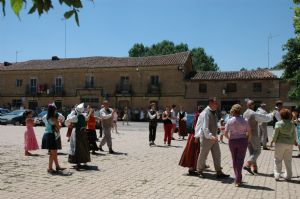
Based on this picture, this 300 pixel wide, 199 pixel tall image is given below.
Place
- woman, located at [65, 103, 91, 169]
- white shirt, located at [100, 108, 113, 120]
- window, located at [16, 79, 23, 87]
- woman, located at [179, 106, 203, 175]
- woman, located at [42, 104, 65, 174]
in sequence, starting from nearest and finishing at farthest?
1. woman, located at [179, 106, 203, 175]
2. woman, located at [42, 104, 65, 174]
3. woman, located at [65, 103, 91, 169]
4. white shirt, located at [100, 108, 113, 120]
5. window, located at [16, 79, 23, 87]

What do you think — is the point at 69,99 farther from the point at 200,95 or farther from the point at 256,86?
the point at 256,86

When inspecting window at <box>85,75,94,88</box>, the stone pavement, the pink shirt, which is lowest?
the stone pavement

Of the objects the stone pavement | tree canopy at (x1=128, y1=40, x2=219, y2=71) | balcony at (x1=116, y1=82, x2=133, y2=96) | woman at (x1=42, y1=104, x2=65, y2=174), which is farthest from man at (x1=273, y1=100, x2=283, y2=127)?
tree canopy at (x1=128, y1=40, x2=219, y2=71)

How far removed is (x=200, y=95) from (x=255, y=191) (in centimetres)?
3748

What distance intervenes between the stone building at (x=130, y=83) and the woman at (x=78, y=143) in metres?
35.2

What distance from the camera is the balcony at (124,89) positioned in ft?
159

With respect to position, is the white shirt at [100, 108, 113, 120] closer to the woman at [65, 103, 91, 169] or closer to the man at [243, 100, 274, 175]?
the woman at [65, 103, 91, 169]

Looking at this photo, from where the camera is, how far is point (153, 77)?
47.7 m

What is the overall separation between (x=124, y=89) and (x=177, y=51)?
31854mm

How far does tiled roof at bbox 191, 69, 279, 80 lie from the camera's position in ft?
141

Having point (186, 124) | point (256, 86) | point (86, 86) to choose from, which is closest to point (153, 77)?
point (86, 86)

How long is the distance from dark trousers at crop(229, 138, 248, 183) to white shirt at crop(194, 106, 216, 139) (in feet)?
1.89

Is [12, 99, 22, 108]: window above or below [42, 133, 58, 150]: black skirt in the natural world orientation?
above

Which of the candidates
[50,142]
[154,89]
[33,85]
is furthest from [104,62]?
[50,142]
